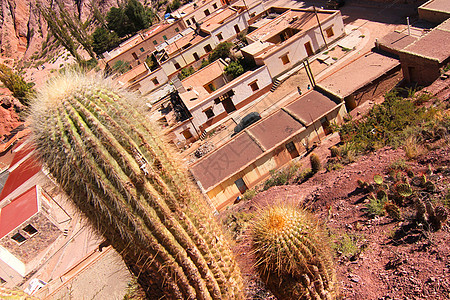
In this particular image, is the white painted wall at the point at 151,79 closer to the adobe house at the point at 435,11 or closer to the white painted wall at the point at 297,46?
the white painted wall at the point at 297,46

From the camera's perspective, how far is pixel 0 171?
2730 centimetres

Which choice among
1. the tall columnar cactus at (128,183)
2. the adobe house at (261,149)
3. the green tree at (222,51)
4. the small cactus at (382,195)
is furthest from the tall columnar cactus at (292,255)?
the green tree at (222,51)

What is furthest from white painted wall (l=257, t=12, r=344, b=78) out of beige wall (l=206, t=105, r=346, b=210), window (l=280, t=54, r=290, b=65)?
beige wall (l=206, t=105, r=346, b=210)

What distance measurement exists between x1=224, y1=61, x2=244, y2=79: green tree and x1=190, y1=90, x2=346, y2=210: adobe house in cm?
1053

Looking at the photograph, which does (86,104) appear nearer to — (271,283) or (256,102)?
(271,283)

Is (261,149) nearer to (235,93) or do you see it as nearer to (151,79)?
(235,93)

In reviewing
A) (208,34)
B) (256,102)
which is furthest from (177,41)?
(256,102)

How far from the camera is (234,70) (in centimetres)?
2867

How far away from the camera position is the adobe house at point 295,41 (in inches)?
1066

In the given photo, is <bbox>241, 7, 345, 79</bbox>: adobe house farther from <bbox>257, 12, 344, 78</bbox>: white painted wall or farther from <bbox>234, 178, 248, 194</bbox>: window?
<bbox>234, 178, 248, 194</bbox>: window

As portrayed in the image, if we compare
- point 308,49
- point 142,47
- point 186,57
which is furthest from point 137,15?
point 308,49

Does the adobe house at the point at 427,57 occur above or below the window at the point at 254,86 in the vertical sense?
above

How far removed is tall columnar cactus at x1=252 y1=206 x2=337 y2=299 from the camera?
4.81m

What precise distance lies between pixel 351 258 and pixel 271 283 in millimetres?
2428
